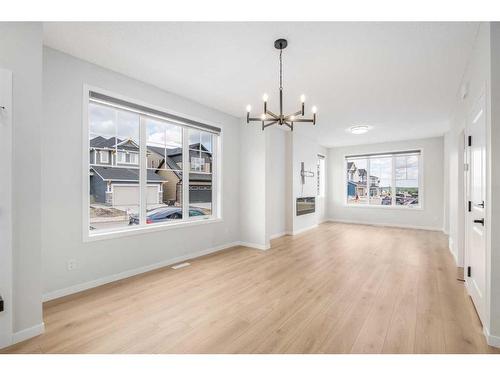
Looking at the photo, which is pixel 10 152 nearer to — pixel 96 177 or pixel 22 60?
pixel 22 60

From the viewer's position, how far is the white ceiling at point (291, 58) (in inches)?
88.1

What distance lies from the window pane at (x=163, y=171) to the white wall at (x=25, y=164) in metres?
1.61

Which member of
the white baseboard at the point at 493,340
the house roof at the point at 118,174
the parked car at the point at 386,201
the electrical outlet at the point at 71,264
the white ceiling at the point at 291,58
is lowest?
the white baseboard at the point at 493,340

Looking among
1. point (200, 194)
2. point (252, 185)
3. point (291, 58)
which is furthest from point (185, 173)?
point (291, 58)

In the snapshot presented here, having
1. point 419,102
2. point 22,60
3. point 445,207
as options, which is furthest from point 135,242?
point 445,207

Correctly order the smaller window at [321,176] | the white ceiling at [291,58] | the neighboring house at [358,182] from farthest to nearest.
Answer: the smaller window at [321,176]
the neighboring house at [358,182]
the white ceiling at [291,58]

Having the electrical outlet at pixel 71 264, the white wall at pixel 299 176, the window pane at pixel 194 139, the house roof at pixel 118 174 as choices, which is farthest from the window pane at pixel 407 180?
the electrical outlet at pixel 71 264

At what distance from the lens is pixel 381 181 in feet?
26.0

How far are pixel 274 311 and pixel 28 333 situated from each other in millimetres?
2095

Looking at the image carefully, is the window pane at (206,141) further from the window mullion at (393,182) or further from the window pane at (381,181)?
the window mullion at (393,182)
